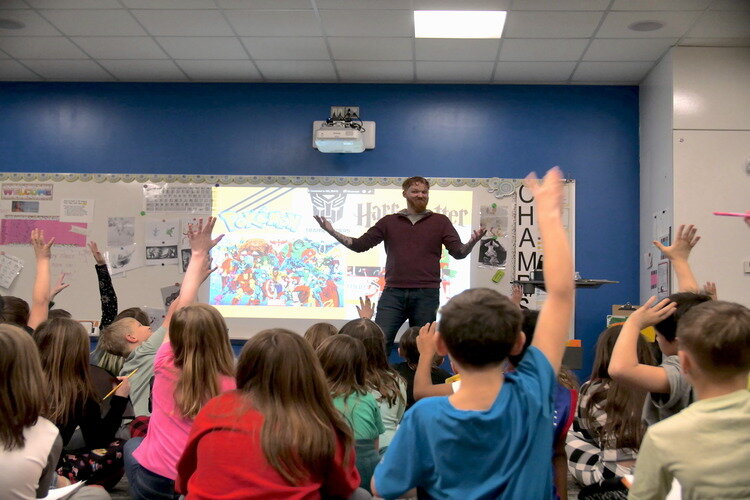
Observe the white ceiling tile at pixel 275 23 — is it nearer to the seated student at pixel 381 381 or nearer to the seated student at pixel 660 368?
the seated student at pixel 381 381

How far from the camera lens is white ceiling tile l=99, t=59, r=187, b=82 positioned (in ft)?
18.3

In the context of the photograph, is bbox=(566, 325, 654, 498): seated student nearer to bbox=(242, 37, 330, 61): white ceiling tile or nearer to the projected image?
the projected image

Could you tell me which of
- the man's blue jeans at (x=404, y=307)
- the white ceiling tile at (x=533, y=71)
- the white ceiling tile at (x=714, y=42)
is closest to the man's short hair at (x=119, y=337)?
the man's blue jeans at (x=404, y=307)

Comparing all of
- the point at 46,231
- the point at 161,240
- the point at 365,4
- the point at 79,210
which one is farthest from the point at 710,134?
the point at 46,231

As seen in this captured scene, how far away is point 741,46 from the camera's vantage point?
16.5 ft

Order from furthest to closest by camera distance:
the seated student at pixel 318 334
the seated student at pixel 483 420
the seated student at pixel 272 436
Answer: the seated student at pixel 318 334 < the seated student at pixel 272 436 < the seated student at pixel 483 420

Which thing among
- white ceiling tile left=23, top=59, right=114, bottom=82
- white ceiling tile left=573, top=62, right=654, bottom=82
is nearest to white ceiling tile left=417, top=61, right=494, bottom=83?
white ceiling tile left=573, top=62, right=654, bottom=82

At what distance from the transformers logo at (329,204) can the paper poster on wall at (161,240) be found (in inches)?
44.9

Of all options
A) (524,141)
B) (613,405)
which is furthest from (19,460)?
(524,141)

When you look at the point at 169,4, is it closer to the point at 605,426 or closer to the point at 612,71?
the point at 612,71

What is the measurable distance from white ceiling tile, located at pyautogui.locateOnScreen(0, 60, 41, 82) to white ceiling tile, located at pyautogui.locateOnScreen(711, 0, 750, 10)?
5008 millimetres

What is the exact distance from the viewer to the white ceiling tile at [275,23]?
4.63 meters

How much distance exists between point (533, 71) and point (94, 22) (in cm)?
317

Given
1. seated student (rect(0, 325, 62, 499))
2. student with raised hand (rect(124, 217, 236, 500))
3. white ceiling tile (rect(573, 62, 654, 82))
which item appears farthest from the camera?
white ceiling tile (rect(573, 62, 654, 82))
